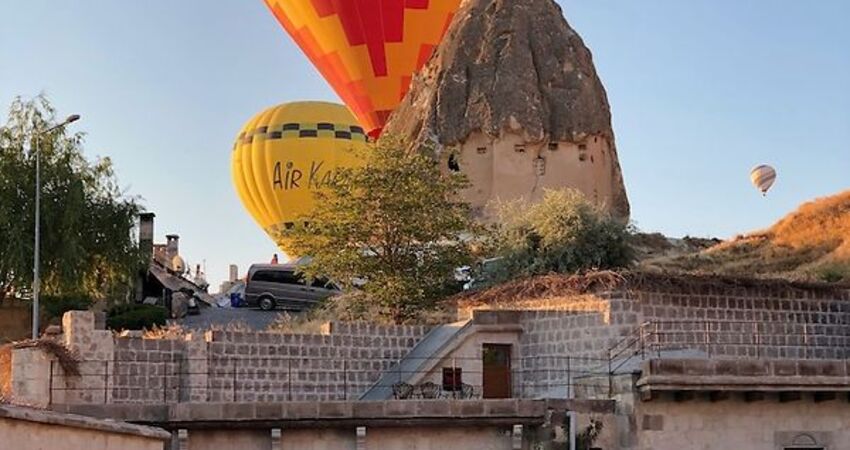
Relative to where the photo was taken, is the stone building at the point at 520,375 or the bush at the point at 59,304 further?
the bush at the point at 59,304

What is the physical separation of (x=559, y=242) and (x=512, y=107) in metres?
19.8

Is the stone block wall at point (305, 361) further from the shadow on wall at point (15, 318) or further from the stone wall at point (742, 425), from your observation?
the shadow on wall at point (15, 318)

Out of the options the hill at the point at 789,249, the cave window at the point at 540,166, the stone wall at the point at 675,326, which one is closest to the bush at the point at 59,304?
the hill at the point at 789,249

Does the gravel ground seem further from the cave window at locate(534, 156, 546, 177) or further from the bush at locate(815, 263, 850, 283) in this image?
the bush at locate(815, 263, 850, 283)

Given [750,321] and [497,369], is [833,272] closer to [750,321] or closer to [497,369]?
[750,321]

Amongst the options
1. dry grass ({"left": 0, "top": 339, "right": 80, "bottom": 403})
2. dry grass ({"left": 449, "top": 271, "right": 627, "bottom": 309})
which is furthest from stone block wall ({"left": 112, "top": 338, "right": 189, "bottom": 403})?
dry grass ({"left": 449, "top": 271, "right": 627, "bottom": 309})

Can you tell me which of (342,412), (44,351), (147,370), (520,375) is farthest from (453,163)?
(342,412)

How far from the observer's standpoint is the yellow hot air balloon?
55188 millimetres

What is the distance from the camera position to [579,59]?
5412 cm

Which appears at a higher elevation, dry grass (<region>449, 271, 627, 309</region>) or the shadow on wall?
the shadow on wall

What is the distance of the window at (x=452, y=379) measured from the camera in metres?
25.5

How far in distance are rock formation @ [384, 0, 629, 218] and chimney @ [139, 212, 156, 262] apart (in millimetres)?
10322

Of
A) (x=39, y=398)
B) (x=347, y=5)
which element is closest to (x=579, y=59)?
(x=347, y=5)

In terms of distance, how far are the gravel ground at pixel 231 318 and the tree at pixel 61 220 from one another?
2525 mm
